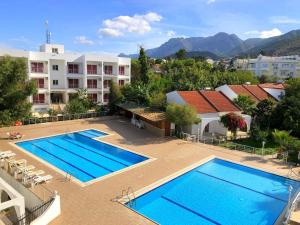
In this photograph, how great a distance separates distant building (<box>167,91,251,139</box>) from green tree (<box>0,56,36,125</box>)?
15116 millimetres

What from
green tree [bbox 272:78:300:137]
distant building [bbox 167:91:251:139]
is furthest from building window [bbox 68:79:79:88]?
green tree [bbox 272:78:300:137]

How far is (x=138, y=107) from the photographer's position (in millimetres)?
32906

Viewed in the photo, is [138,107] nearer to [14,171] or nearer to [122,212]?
[14,171]

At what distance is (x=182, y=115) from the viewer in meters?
25.2

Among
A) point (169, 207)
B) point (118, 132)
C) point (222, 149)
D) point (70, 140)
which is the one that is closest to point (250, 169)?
point (222, 149)

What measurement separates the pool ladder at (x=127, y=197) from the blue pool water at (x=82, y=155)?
3594mm

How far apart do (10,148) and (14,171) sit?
6.55 meters

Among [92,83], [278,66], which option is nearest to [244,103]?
[92,83]

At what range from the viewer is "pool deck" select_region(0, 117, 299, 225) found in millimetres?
12492

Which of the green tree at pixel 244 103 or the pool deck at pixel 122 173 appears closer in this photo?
the pool deck at pixel 122 173

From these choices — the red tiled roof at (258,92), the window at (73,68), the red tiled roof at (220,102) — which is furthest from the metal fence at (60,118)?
the red tiled roof at (258,92)

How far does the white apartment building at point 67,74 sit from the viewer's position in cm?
3891

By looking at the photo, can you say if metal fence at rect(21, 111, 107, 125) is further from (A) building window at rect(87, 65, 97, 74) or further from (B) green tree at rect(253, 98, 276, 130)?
(B) green tree at rect(253, 98, 276, 130)

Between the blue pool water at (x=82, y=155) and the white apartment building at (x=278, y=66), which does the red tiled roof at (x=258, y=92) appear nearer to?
the blue pool water at (x=82, y=155)
